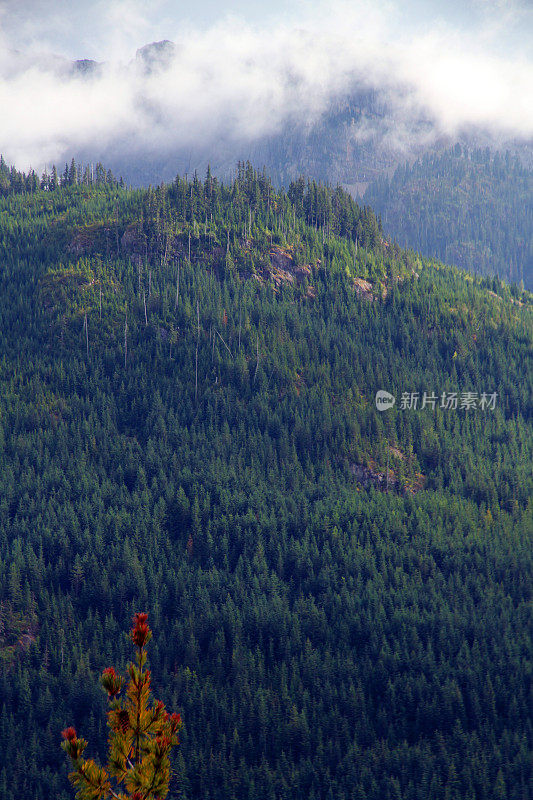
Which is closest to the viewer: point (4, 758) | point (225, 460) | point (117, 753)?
point (117, 753)

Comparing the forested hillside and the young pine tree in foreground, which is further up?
the young pine tree in foreground

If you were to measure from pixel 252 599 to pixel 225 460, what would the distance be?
41.1 m

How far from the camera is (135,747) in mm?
29422

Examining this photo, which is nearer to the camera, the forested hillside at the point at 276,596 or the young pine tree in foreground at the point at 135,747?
the young pine tree in foreground at the point at 135,747

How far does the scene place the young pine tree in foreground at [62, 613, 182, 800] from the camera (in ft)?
92.6

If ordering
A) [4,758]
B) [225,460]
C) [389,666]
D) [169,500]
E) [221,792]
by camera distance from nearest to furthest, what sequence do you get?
[221,792]
[4,758]
[389,666]
[169,500]
[225,460]

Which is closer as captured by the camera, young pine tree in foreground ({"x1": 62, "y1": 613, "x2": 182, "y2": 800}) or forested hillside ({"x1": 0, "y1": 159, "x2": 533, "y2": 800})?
young pine tree in foreground ({"x1": 62, "y1": 613, "x2": 182, "y2": 800})

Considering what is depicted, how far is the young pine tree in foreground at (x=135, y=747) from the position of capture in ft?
92.6

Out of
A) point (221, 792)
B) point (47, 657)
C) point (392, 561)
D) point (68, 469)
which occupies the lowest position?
point (221, 792)

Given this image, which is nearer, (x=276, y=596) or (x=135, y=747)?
(x=135, y=747)

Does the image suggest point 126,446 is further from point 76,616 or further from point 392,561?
point 392,561

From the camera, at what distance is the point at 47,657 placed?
140 meters

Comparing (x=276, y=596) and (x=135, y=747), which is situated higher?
(x=135, y=747)

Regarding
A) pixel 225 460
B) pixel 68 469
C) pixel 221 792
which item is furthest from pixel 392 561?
pixel 68 469
